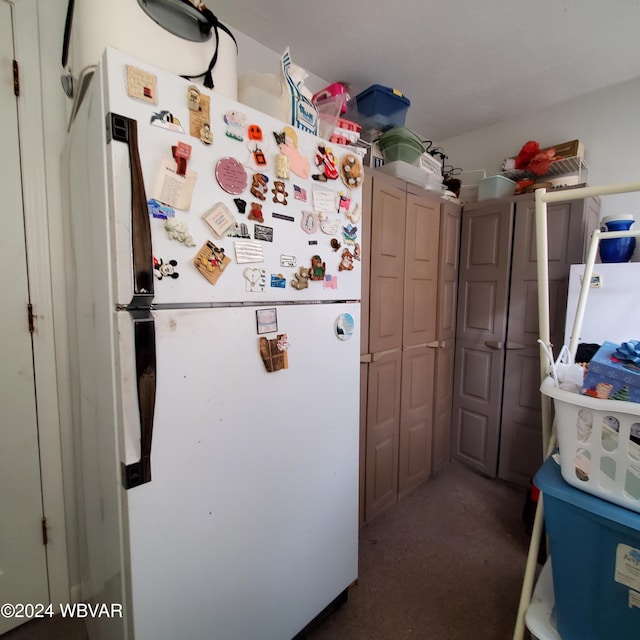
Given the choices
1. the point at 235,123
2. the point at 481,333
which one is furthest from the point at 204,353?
the point at 481,333

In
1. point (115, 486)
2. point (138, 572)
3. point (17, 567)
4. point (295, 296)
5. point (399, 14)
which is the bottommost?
point (17, 567)

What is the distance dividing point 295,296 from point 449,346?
1607mm

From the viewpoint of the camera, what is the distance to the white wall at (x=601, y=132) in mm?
1844

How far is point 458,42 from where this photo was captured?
5.04 ft

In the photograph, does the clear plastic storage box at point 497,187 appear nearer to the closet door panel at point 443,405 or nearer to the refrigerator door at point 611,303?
the refrigerator door at point 611,303

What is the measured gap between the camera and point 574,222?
176 centimetres

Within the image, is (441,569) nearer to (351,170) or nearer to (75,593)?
(75,593)

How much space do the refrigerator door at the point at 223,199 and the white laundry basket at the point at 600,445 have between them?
0.74 metres

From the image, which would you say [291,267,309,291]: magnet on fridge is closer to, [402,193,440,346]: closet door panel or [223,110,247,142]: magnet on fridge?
[223,110,247,142]: magnet on fridge

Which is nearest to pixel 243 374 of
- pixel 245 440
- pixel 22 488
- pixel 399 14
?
pixel 245 440

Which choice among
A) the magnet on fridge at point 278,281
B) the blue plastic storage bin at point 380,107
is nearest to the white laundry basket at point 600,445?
the magnet on fridge at point 278,281

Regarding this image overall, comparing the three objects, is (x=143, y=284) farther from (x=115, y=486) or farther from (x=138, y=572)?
(x=138, y=572)

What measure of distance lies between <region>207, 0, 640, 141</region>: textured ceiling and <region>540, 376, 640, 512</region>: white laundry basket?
165 cm

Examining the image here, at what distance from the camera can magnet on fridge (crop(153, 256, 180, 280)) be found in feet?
2.37
